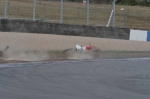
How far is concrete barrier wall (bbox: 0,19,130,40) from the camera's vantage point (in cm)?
2395

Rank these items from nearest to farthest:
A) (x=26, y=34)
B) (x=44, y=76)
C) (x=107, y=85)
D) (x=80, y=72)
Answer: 1. (x=107, y=85)
2. (x=44, y=76)
3. (x=80, y=72)
4. (x=26, y=34)

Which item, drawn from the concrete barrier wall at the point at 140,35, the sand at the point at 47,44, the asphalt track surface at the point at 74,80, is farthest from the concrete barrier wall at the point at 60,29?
the asphalt track surface at the point at 74,80

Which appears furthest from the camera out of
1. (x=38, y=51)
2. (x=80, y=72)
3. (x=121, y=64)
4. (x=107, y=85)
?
(x=38, y=51)

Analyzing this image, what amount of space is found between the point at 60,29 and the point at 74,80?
12855 millimetres

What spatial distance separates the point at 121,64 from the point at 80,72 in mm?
3782

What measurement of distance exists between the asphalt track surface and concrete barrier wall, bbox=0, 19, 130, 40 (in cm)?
691

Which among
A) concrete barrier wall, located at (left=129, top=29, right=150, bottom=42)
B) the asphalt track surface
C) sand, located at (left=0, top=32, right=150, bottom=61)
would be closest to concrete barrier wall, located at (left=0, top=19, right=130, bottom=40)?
concrete barrier wall, located at (left=129, top=29, right=150, bottom=42)

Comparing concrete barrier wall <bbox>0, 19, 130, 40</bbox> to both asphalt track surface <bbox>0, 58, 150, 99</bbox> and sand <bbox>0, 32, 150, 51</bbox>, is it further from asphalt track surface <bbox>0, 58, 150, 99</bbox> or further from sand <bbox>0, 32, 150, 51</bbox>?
asphalt track surface <bbox>0, 58, 150, 99</bbox>

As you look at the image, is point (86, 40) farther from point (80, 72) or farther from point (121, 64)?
point (80, 72)

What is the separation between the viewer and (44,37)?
2420 cm

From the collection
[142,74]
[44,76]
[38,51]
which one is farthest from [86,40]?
[44,76]

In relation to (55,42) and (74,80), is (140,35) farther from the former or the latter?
(74,80)

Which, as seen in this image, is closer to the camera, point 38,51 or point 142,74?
point 142,74

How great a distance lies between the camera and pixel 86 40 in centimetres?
2522
